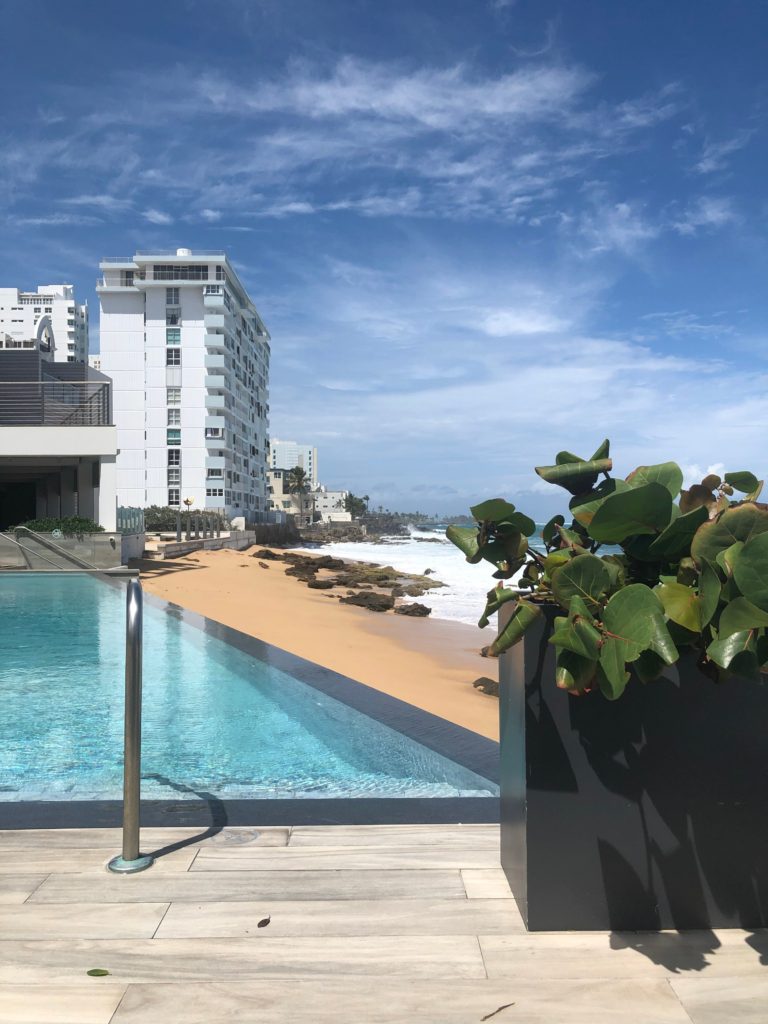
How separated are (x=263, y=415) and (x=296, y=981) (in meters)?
81.2

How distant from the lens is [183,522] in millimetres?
42656

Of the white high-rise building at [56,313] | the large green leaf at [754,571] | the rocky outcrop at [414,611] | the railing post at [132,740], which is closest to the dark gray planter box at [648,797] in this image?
the large green leaf at [754,571]

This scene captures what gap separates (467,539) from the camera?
1970mm

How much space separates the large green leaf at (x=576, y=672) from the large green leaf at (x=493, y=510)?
1.35 ft

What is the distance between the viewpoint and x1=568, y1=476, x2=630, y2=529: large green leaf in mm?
1919

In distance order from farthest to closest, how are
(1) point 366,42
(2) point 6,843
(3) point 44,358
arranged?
(3) point 44,358 < (1) point 366,42 < (2) point 6,843

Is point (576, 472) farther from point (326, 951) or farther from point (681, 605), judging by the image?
point (326, 951)

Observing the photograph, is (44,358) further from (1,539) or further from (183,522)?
(1,539)

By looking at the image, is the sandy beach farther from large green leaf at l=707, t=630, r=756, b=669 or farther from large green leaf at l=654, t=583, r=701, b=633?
large green leaf at l=707, t=630, r=756, b=669

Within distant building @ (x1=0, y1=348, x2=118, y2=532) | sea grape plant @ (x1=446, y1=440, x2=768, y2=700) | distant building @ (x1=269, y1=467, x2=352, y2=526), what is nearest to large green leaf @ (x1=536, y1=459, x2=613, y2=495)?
sea grape plant @ (x1=446, y1=440, x2=768, y2=700)

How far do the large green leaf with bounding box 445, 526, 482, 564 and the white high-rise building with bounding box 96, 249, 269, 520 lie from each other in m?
60.2

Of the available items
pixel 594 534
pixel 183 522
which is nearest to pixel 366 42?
pixel 594 534

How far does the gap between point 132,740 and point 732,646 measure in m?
1.85

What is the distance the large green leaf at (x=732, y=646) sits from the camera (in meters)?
1.47
